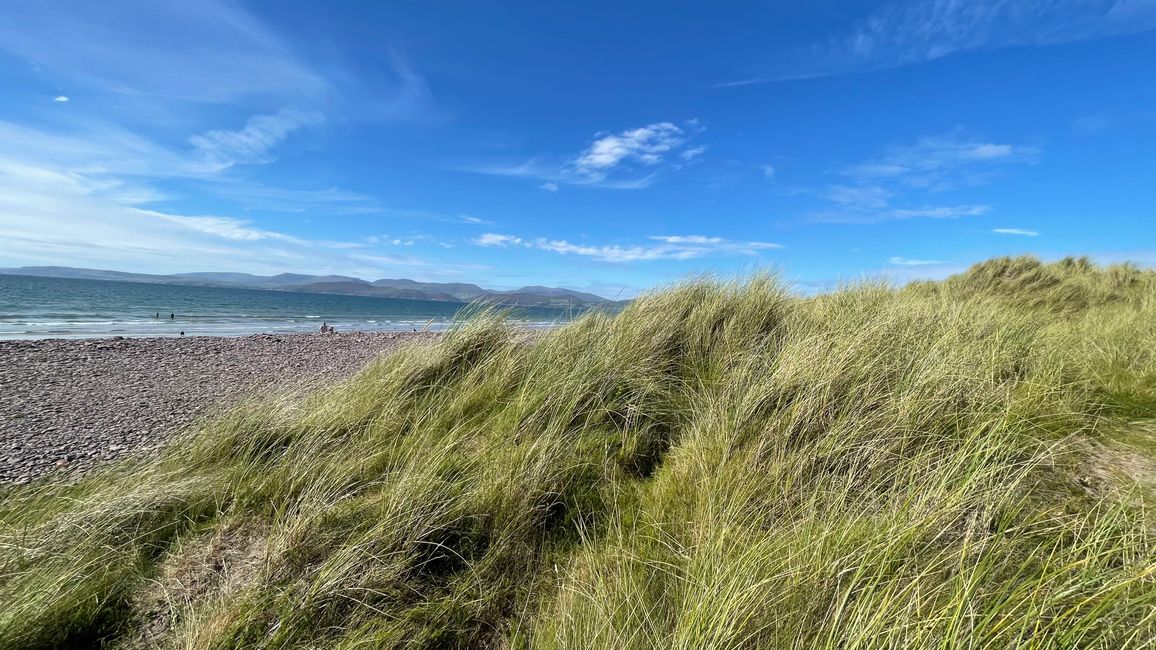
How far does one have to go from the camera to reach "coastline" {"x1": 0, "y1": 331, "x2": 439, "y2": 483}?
375 centimetres

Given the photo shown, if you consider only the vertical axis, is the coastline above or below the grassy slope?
below

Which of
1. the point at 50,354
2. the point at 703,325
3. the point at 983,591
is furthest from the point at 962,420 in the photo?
the point at 50,354

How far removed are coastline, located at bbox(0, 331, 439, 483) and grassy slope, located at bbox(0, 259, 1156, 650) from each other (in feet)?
4.01

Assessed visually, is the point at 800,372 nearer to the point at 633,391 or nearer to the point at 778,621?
the point at 633,391

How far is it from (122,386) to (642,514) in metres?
7.85

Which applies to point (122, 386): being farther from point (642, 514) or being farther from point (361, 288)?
point (361, 288)

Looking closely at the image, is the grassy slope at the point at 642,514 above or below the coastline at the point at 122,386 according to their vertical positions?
above

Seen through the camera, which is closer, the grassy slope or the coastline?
the grassy slope

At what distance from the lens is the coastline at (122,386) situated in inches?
148

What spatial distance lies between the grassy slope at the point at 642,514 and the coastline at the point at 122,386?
1.22 meters

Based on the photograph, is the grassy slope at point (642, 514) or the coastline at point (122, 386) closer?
the grassy slope at point (642, 514)

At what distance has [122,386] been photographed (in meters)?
6.38

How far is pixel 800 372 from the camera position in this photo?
9.27 ft

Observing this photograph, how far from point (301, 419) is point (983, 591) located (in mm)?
3522
